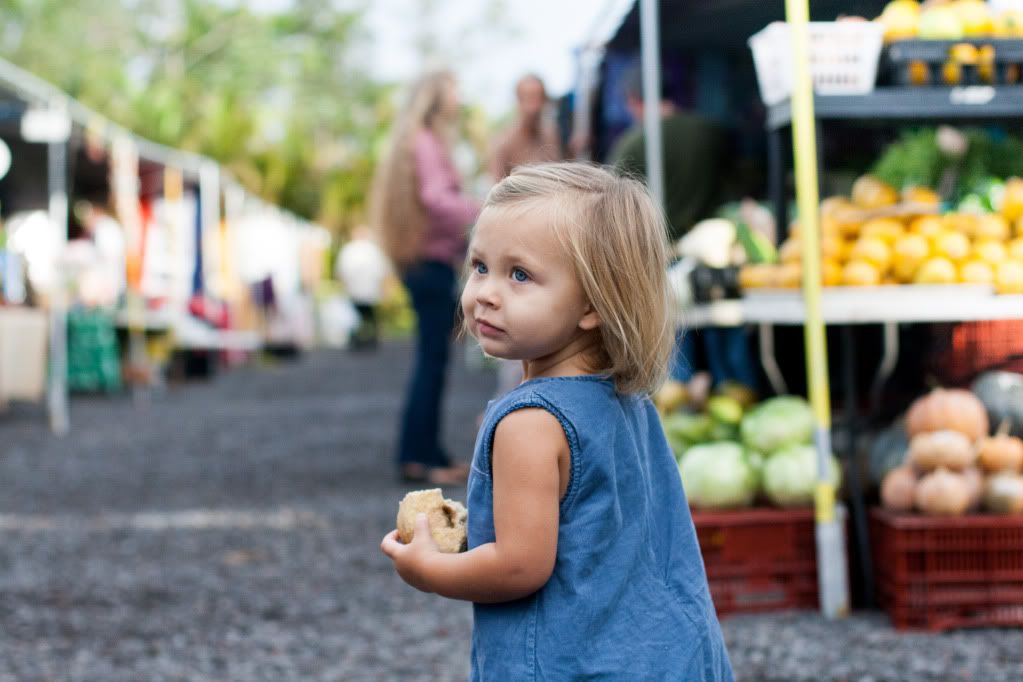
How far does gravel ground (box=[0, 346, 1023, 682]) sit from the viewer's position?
3.22 m

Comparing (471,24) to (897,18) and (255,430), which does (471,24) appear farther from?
(897,18)

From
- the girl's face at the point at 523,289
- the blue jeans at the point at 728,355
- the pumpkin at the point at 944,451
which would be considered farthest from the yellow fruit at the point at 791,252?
the girl's face at the point at 523,289

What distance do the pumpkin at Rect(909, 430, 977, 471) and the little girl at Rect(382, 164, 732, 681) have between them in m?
1.86

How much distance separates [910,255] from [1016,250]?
272 millimetres

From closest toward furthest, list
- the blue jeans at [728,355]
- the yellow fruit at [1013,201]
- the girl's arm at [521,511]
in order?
the girl's arm at [521,511], the yellow fruit at [1013,201], the blue jeans at [728,355]

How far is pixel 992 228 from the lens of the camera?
3518 millimetres

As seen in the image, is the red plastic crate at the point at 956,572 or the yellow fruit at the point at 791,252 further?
the yellow fruit at the point at 791,252

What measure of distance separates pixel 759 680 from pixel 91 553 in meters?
2.84

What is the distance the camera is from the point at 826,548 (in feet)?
11.4

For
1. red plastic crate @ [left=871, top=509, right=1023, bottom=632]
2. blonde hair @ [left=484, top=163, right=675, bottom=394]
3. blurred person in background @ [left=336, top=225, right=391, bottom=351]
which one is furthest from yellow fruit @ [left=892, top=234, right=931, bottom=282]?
blurred person in background @ [left=336, top=225, right=391, bottom=351]

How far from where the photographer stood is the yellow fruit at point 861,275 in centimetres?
352

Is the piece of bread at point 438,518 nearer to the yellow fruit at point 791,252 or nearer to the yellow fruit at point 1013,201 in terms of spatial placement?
the yellow fruit at point 791,252

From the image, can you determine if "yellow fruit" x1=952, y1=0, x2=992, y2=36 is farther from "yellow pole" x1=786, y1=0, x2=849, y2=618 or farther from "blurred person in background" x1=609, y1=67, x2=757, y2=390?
"blurred person in background" x1=609, y1=67, x2=757, y2=390

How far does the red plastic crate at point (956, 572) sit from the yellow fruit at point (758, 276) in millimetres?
852
